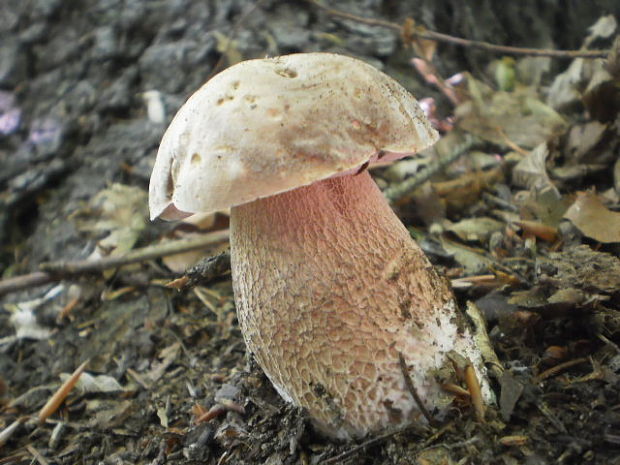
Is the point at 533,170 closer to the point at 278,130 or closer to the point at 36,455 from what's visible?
the point at 278,130

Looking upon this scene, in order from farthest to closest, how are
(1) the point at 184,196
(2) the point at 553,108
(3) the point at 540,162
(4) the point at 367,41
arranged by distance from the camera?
1. (4) the point at 367,41
2. (2) the point at 553,108
3. (3) the point at 540,162
4. (1) the point at 184,196

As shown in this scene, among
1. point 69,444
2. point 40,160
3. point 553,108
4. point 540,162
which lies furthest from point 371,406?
point 40,160

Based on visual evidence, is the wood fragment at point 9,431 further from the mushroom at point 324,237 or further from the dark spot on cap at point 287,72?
the dark spot on cap at point 287,72

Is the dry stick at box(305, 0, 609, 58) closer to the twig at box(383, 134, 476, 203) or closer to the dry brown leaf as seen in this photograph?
the twig at box(383, 134, 476, 203)

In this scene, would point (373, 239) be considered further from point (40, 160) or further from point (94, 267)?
point (40, 160)

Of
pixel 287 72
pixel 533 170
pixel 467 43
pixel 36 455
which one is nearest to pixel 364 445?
pixel 287 72

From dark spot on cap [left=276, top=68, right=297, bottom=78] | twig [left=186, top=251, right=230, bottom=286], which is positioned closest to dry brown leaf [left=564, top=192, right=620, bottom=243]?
dark spot on cap [left=276, top=68, right=297, bottom=78]
